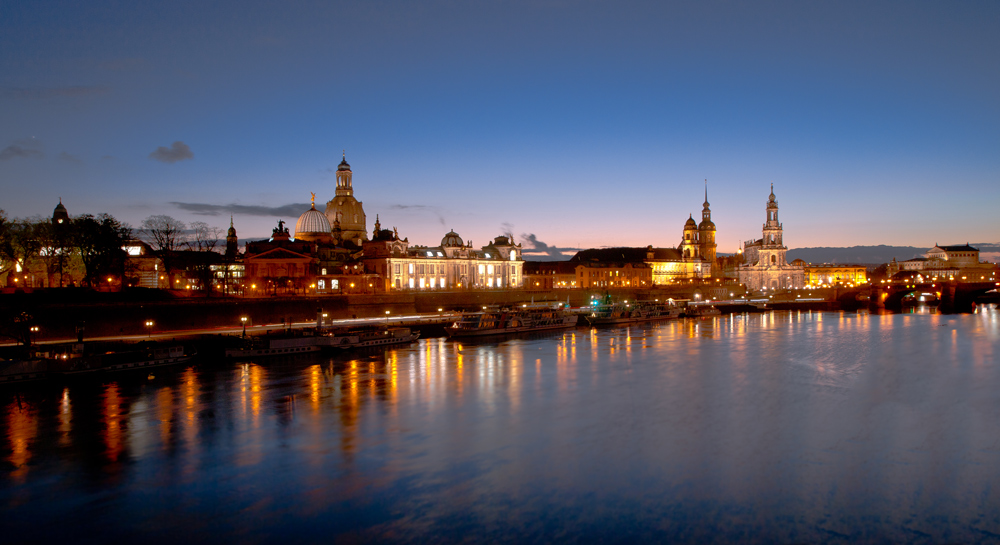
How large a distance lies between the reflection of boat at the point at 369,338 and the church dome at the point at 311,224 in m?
44.3

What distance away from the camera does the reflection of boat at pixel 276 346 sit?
40969 mm

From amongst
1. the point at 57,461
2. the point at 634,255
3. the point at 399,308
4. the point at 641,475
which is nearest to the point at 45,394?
the point at 57,461

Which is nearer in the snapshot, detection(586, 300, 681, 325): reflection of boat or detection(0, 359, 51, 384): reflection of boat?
detection(0, 359, 51, 384): reflection of boat

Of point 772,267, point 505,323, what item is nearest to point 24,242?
point 505,323

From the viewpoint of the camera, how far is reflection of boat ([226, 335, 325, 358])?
4097cm

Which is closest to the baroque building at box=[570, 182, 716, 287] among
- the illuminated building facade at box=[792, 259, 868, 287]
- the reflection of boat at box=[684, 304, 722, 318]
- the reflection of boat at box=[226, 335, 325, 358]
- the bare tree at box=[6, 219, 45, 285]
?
the illuminated building facade at box=[792, 259, 868, 287]

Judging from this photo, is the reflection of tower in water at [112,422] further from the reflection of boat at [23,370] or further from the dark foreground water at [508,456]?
the reflection of boat at [23,370]

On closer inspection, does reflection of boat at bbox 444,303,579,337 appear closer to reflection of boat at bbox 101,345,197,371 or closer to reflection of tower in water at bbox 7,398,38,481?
reflection of boat at bbox 101,345,197,371

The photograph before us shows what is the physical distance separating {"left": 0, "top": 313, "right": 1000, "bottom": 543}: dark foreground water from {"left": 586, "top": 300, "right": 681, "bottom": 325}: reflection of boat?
3318 centimetres

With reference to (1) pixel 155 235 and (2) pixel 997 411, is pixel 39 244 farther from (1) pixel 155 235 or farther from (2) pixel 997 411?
(2) pixel 997 411

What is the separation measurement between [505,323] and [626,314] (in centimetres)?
2037

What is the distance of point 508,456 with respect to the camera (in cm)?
2052

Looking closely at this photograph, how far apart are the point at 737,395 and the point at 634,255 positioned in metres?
101

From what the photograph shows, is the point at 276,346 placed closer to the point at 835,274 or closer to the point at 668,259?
the point at 668,259
